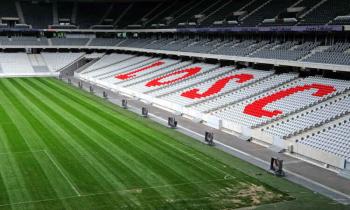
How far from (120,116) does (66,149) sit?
11.1 m

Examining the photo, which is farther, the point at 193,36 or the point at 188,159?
the point at 193,36

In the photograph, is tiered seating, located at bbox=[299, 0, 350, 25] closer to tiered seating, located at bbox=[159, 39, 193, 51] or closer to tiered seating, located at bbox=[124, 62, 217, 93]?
tiered seating, located at bbox=[124, 62, 217, 93]

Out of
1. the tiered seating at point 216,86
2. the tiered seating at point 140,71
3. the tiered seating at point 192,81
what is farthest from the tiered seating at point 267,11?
the tiered seating at point 140,71

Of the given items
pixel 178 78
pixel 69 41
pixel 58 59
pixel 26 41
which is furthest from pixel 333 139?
pixel 26 41

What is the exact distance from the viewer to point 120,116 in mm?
35875

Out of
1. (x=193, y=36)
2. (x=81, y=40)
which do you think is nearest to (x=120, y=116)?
(x=193, y=36)

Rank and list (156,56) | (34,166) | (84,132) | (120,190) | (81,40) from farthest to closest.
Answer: (81,40) < (156,56) < (84,132) < (34,166) < (120,190)

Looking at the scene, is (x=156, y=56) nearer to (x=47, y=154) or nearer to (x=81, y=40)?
(x=81, y=40)

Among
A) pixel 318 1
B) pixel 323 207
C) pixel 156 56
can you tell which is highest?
pixel 318 1

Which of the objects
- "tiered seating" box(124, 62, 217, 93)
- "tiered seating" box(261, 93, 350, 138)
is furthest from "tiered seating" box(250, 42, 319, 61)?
"tiered seating" box(124, 62, 217, 93)

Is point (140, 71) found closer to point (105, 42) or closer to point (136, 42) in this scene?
point (136, 42)

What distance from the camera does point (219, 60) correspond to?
163 feet

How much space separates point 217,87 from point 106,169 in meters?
21.4

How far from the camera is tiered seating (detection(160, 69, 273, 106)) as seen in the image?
3962 centimetres
